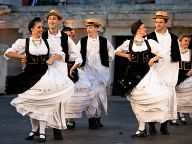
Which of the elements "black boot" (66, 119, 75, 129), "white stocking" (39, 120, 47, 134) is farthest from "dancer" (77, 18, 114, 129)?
"white stocking" (39, 120, 47, 134)

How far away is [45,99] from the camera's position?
10016mm

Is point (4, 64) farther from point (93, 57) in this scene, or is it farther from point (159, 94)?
point (159, 94)

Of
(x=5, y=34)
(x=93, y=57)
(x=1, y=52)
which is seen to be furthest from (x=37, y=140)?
(x=5, y=34)

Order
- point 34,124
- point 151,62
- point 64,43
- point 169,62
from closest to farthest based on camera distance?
point 34,124
point 151,62
point 64,43
point 169,62

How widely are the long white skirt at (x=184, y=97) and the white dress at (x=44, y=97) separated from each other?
3.48 meters

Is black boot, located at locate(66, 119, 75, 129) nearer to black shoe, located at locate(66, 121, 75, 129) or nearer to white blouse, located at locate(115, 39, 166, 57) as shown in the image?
black shoe, located at locate(66, 121, 75, 129)

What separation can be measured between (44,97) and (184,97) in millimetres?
3909

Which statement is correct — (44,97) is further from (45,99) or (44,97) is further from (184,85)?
(184,85)

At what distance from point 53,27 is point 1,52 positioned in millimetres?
9170

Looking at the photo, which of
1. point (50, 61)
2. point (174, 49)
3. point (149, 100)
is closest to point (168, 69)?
point (174, 49)

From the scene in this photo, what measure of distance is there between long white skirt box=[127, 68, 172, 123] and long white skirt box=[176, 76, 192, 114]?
2.36m

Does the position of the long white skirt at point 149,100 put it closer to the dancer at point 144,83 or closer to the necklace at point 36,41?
the dancer at point 144,83

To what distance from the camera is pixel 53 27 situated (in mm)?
10820

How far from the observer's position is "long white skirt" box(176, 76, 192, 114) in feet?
42.9
